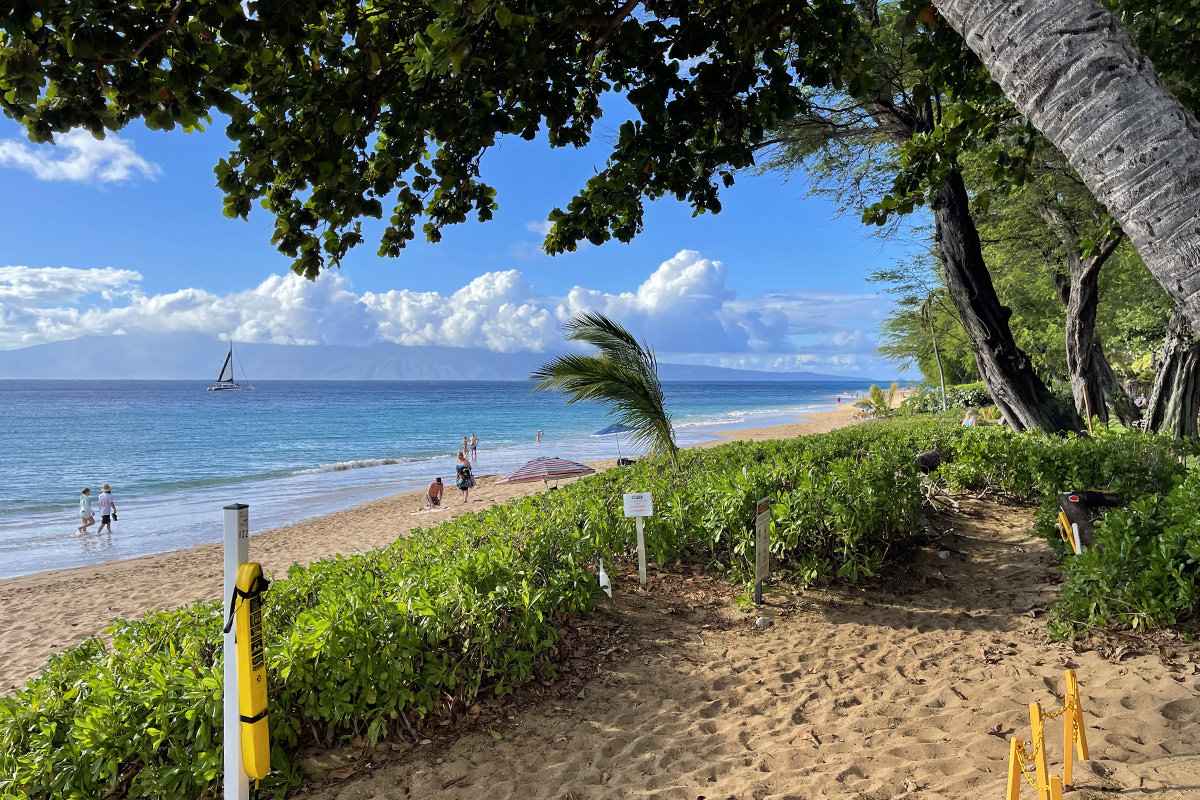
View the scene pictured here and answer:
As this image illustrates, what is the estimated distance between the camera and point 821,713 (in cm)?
411

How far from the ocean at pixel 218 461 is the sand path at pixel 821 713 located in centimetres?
1413

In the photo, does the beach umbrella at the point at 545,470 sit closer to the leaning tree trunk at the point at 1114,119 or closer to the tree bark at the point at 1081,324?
the tree bark at the point at 1081,324

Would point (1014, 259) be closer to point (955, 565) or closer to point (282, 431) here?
point (955, 565)

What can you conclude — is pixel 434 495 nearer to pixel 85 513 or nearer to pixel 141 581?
pixel 141 581

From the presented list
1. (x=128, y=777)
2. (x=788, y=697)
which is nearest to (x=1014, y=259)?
(x=788, y=697)

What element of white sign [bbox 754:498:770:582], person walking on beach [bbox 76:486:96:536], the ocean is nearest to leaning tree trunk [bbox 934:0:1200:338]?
white sign [bbox 754:498:770:582]

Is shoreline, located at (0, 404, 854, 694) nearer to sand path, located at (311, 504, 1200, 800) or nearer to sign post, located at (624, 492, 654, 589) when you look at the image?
sign post, located at (624, 492, 654, 589)

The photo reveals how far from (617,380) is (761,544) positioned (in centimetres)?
395

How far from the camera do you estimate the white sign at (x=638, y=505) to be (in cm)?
594

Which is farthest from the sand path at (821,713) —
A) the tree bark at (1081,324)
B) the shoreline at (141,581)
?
the tree bark at (1081,324)

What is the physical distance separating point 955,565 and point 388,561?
533cm

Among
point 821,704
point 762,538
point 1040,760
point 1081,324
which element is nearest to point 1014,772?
point 1040,760

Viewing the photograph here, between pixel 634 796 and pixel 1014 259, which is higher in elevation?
pixel 1014 259

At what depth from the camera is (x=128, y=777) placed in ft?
11.3
